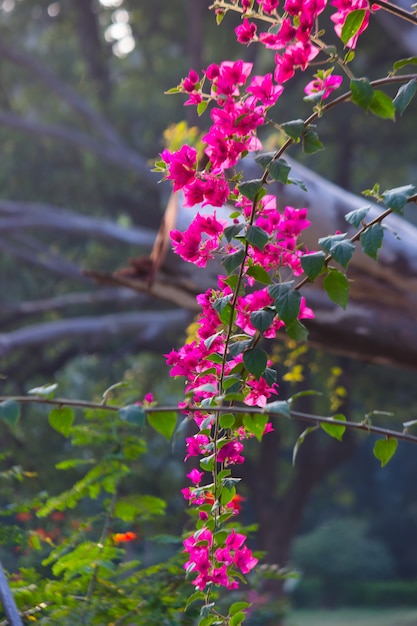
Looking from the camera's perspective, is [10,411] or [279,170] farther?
[279,170]

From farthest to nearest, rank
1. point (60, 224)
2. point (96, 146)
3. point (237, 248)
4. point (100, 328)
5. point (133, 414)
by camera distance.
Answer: point (96, 146), point (60, 224), point (100, 328), point (237, 248), point (133, 414)

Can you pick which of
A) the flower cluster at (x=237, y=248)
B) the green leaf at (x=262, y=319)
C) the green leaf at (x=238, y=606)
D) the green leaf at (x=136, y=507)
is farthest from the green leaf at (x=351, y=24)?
the green leaf at (x=136, y=507)

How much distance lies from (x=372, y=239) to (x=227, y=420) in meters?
0.36

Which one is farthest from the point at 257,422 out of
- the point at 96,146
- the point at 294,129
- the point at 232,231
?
the point at 96,146

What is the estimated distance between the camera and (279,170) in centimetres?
131

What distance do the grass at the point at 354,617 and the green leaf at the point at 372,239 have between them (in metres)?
12.3

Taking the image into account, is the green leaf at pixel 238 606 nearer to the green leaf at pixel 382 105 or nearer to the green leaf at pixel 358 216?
the green leaf at pixel 358 216

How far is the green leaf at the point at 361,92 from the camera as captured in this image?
1285 mm

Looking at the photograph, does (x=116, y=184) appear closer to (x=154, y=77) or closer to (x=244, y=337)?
(x=154, y=77)

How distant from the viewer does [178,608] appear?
2094 millimetres

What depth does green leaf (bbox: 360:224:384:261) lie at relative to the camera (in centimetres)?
129

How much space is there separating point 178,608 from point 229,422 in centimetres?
90

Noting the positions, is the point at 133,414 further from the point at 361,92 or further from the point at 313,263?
the point at 361,92

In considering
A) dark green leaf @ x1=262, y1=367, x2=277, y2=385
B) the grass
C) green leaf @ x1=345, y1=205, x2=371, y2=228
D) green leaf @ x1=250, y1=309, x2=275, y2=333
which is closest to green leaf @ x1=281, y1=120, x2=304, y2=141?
green leaf @ x1=345, y1=205, x2=371, y2=228
